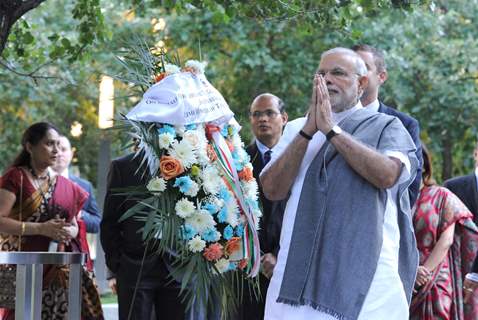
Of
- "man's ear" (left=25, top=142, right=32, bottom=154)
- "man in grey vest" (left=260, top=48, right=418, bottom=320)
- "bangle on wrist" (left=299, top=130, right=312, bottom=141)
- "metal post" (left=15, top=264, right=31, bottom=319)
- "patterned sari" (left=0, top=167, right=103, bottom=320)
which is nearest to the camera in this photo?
"man in grey vest" (left=260, top=48, right=418, bottom=320)

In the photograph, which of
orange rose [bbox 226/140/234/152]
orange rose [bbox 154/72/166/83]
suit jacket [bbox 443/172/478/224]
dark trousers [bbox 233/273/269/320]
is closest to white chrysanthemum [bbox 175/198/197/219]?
orange rose [bbox 226/140/234/152]

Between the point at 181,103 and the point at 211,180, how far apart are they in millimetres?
475

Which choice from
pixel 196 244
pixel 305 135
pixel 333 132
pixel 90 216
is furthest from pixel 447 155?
pixel 333 132

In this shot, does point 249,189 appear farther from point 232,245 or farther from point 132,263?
point 132,263

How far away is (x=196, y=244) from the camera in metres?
5.70

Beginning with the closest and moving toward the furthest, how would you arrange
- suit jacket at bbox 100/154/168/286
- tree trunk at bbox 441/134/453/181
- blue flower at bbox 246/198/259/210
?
blue flower at bbox 246/198/259/210
suit jacket at bbox 100/154/168/286
tree trunk at bbox 441/134/453/181

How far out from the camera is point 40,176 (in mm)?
8367

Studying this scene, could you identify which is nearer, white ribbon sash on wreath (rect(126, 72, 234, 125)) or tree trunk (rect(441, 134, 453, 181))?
white ribbon sash on wreath (rect(126, 72, 234, 125))

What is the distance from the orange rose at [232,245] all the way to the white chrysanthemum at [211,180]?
30 cm

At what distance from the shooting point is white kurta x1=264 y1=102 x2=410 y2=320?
195 inches

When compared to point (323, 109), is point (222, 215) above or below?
below

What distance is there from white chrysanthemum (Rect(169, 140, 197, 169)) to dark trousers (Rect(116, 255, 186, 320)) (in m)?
1.61

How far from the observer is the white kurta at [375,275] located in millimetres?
4953

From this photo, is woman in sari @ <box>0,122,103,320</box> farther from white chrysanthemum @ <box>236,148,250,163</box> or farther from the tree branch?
white chrysanthemum @ <box>236,148,250,163</box>
